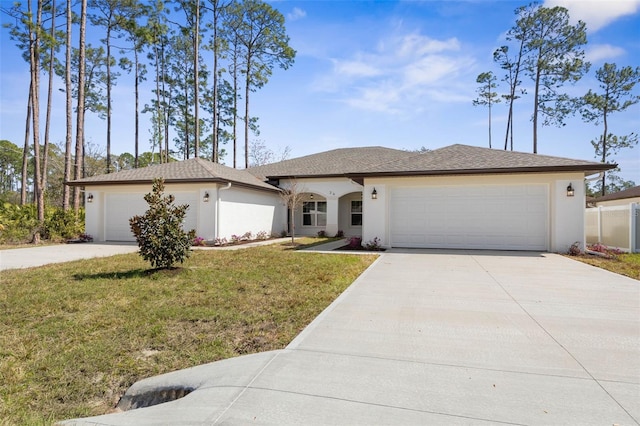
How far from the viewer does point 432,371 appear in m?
3.01

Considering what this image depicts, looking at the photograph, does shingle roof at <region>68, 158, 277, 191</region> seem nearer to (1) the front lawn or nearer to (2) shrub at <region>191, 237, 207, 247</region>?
(2) shrub at <region>191, 237, 207, 247</region>

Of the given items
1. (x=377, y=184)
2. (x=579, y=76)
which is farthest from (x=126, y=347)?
(x=579, y=76)

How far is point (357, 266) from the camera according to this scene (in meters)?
8.77

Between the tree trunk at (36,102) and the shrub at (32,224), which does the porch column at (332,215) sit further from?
the tree trunk at (36,102)

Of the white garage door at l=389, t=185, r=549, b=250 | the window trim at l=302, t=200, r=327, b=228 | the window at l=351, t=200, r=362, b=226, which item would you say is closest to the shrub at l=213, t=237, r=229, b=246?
the window trim at l=302, t=200, r=327, b=228

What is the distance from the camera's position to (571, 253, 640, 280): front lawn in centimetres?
799

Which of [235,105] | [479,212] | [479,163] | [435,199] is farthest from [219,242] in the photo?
[235,105]

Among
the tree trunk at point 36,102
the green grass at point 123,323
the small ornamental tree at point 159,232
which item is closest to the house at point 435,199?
the tree trunk at point 36,102

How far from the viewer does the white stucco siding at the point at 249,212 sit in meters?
14.4

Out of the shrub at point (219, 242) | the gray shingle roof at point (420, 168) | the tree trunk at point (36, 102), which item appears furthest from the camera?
the tree trunk at point (36, 102)

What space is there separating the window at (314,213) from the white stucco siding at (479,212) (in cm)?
701

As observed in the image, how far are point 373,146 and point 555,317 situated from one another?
71.1ft

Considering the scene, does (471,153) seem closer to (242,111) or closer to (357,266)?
(357,266)

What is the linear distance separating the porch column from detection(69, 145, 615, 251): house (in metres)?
4.26
